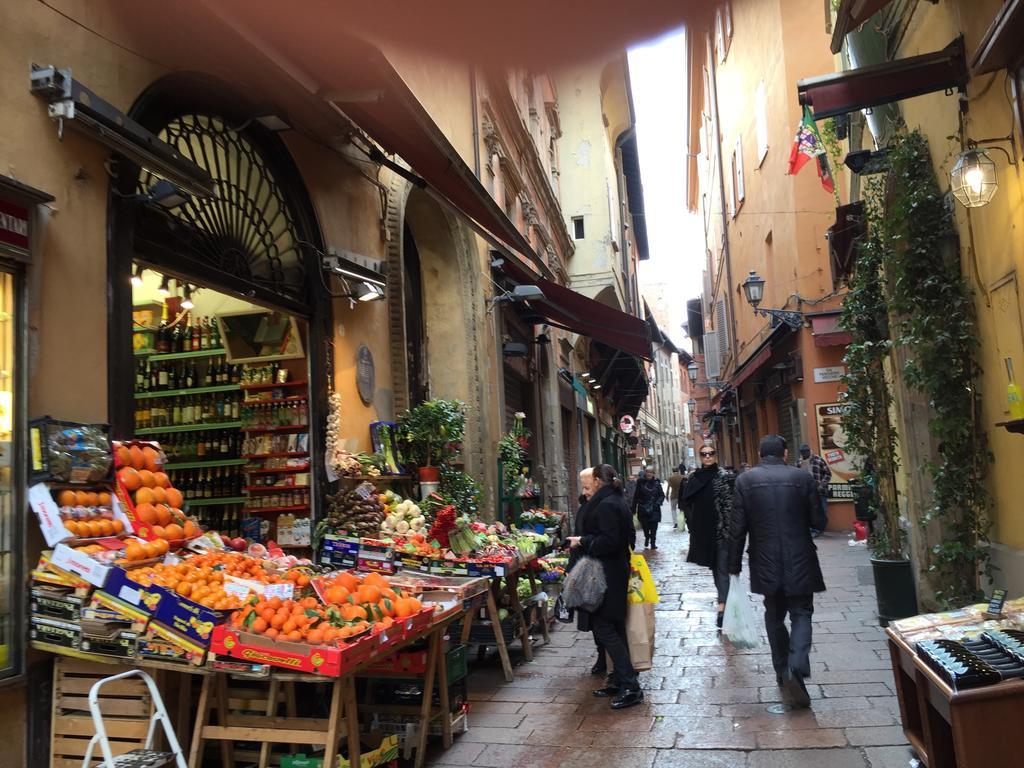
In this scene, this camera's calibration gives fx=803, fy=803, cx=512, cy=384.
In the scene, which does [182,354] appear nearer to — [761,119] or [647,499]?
[647,499]

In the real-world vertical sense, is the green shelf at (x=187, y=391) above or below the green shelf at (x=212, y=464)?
above

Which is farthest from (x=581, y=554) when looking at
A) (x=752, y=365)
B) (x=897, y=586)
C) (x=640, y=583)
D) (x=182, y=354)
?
(x=752, y=365)

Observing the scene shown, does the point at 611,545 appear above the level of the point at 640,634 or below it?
above

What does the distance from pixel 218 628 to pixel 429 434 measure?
5098 millimetres

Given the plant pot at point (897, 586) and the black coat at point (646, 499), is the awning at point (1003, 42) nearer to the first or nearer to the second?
the plant pot at point (897, 586)

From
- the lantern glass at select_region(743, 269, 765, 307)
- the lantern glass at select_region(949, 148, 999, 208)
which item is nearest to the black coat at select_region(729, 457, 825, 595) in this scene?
the lantern glass at select_region(949, 148, 999, 208)

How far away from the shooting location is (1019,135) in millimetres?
5055

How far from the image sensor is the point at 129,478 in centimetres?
442

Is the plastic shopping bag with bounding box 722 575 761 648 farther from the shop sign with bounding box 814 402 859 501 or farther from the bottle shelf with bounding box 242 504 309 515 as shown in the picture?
the shop sign with bounding box 814 402 859 501

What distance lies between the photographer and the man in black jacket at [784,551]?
5.25m

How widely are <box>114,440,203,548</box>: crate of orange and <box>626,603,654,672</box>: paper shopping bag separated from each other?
10.1 ft

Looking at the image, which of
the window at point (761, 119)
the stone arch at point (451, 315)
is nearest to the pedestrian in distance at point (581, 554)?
the stone arch at point (451, 315)

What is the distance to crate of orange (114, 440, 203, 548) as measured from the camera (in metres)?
4.36

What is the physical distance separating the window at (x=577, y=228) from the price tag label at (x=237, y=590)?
827 inches
